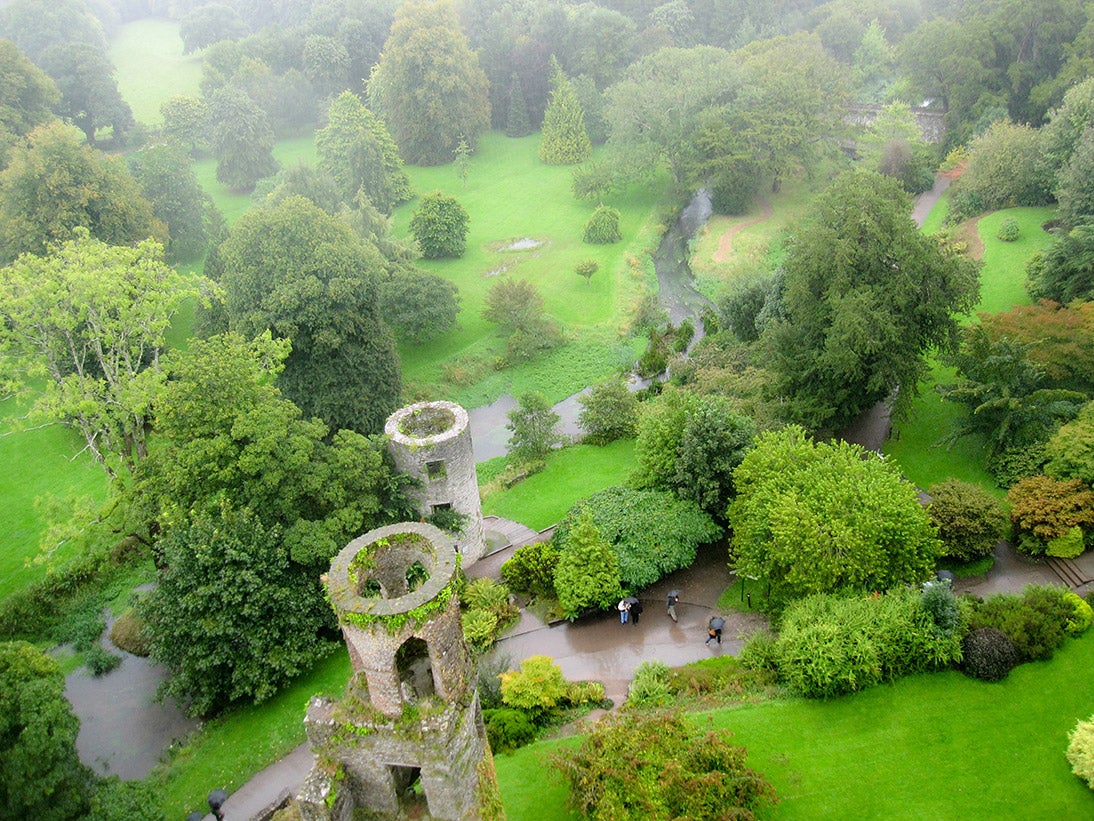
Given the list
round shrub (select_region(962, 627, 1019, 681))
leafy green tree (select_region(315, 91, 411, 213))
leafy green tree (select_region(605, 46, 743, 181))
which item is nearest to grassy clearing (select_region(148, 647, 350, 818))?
round shrub (select_region(962, 627, 1019, 681))

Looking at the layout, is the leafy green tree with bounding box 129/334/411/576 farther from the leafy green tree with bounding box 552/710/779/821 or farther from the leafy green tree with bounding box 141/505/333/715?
the leafy green tree with bounding box 552/710/779/821

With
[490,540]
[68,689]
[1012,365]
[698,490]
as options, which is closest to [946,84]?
[1012,365]

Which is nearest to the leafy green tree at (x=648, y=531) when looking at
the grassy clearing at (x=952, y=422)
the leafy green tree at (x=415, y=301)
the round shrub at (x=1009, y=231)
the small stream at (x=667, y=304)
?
the grassy clearing at (x=952, y=422)

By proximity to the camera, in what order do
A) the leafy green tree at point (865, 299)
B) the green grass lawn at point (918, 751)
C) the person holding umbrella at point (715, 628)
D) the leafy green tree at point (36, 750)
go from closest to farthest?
1. the leafy green tree at point (36, 750)
2. the green grass lawn at point (918, 751)
3. the person holding umbrella at point (715, 628)
4. the leafy green tree at point (865, 299)

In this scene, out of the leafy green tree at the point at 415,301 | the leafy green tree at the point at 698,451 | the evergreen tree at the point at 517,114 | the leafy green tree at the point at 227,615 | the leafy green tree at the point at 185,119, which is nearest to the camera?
the leafy green tree at the point at 227,615

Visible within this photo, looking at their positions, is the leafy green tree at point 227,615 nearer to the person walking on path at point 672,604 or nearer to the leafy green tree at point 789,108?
the person walking on path at point 672,604

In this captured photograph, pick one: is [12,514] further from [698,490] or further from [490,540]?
[698,490]

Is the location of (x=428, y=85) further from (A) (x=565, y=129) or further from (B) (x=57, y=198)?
(B) (x=57, y=198)

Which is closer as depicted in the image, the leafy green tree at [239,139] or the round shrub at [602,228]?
the round shrub at [602,228]
